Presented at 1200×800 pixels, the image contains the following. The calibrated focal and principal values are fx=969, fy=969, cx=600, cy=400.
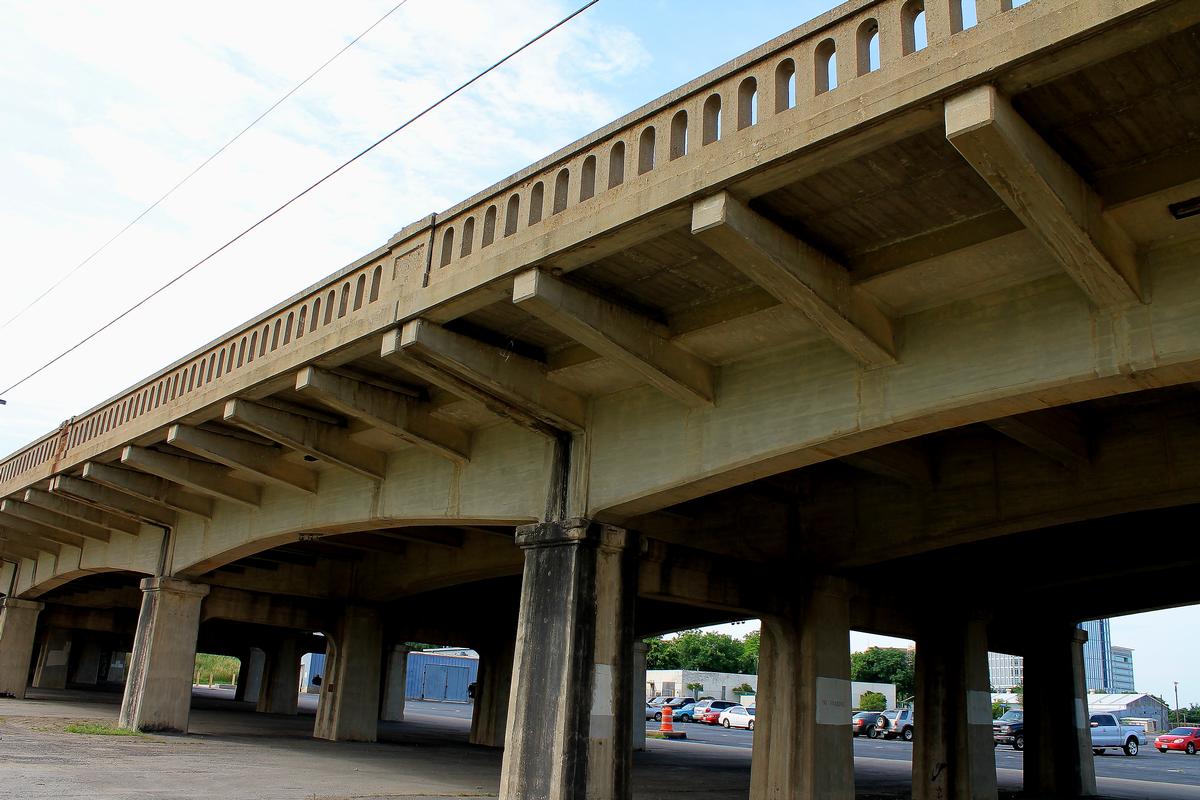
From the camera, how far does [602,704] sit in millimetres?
11609

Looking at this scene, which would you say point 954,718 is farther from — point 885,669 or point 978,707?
point 885,669

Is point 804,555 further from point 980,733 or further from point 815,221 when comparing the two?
point 815,221

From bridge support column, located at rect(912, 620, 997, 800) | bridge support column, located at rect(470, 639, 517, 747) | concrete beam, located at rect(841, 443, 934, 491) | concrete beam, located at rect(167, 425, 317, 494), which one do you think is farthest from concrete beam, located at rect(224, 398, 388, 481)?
bridge support column, located at rect(470, 639, 517, 747)

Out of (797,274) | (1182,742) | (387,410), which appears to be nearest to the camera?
(797,274)

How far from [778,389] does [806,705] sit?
687 centimetres

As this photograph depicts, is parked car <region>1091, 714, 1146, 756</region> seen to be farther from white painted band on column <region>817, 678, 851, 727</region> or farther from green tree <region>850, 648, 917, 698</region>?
green tree <region>850, 648, 917, 698</region>

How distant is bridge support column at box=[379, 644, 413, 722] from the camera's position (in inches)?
1631

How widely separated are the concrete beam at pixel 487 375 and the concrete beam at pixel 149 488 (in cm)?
1150

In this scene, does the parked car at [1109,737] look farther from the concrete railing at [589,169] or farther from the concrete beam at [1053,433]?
the concrete railing at [589,169]

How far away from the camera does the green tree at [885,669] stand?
293 ft

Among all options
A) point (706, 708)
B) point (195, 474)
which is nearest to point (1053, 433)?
point (195, 474)

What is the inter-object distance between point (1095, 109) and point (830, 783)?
11455mm

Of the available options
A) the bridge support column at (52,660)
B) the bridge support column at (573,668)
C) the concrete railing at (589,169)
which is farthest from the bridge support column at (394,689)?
the bridge support column at (573,668)

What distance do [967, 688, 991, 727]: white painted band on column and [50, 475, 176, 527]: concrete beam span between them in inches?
694
